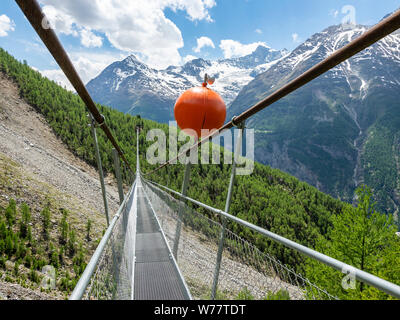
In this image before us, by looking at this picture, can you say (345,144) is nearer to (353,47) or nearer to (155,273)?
(155,273)

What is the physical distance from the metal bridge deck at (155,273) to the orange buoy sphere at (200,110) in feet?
6.36

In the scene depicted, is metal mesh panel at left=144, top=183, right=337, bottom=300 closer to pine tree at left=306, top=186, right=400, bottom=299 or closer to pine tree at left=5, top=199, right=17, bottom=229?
→ pine tree at left=5, top=199, right=17, bottom=229

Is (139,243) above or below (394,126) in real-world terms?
below

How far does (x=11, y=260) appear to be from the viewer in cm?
398

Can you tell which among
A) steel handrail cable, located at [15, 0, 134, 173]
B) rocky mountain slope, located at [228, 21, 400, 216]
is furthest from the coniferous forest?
rocky mountain slope, located at [228, 21, 400, 216]

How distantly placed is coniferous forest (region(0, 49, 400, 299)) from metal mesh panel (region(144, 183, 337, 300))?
112 mm

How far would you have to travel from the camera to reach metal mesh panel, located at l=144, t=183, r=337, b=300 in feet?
3.50

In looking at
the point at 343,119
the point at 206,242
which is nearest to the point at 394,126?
the point at 343,119

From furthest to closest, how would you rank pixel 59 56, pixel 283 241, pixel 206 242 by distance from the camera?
pixel 206 242 < pixel 59 56 < pixel 283 241

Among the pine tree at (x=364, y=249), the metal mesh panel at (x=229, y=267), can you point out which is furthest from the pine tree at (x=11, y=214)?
the pine tree at (x=364, y=249)

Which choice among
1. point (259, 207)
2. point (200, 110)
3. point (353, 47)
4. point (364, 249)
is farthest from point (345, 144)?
point (353, 47)

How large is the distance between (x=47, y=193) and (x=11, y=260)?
12.1 ft

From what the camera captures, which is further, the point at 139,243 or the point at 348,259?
the point at 348,259
